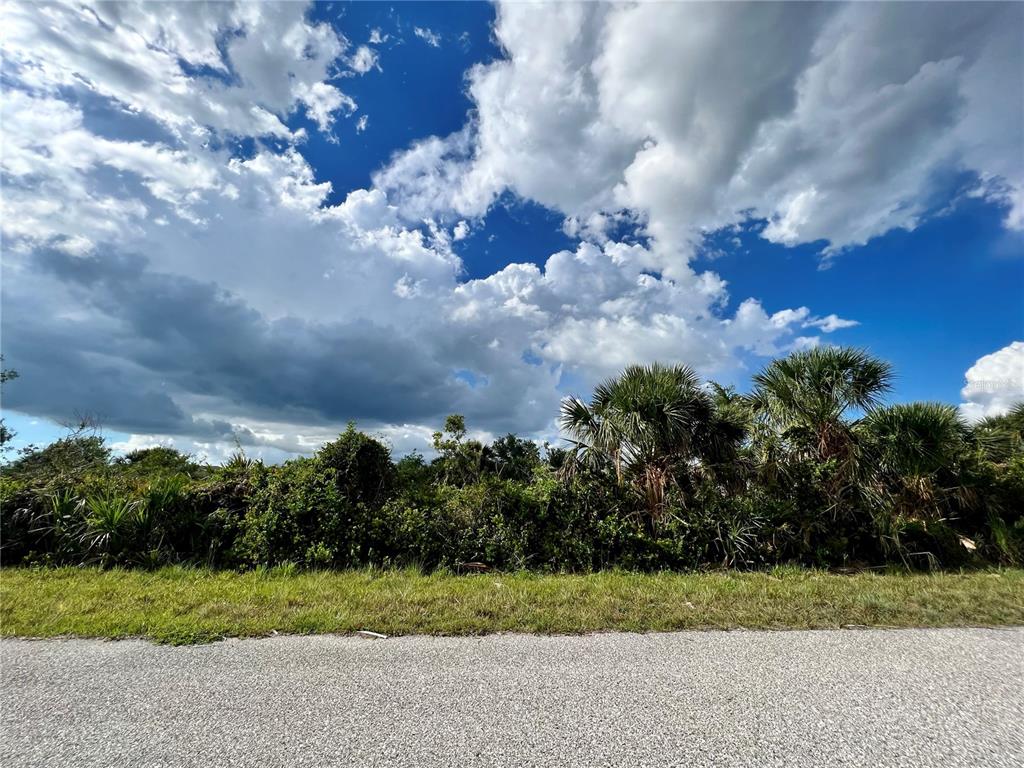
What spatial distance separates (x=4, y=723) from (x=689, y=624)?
515 centimetres

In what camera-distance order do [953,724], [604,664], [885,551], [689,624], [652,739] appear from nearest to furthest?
[652,739] < [953,724] < [604,664] < [689,624] < [885,551]

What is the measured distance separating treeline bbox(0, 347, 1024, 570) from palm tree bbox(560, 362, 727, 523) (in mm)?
32

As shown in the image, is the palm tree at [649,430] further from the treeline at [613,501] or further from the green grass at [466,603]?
the green grass at [466,603]

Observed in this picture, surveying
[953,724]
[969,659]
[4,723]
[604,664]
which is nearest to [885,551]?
[969,659]

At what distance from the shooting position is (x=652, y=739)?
2.68m

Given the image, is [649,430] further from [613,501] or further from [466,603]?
[466,603]

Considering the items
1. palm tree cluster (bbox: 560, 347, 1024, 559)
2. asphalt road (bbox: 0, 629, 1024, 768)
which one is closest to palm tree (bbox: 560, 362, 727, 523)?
palm tree cluster (bbox: 560, 347, 1024, 559)

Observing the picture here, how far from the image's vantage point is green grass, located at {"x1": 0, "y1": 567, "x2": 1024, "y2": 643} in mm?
4547

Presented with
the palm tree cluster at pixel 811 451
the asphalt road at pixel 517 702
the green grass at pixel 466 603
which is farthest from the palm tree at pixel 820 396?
the asphalt road at pixel 517 702

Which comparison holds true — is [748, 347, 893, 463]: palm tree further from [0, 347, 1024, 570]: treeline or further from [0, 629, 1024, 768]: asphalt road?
[0, 629, 1024, 768]: asphalt road

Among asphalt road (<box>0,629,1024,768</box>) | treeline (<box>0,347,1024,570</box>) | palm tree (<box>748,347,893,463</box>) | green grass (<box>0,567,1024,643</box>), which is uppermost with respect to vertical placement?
palm tree (<box>748,347,893,463</box>)

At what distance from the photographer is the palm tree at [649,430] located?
8867 mm

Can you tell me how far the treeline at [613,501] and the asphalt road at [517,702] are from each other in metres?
3.55

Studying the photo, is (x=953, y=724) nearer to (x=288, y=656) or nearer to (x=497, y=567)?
(x=288, y=656)
